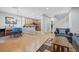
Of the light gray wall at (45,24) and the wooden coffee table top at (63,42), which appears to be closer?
the wooden coffee table top at (63,42)

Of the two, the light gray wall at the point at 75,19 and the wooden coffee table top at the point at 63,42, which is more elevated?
the light gray wall at the point at 75,19

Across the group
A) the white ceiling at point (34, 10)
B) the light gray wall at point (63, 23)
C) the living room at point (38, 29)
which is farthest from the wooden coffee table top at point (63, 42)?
the white ceiling at point (34, 10)

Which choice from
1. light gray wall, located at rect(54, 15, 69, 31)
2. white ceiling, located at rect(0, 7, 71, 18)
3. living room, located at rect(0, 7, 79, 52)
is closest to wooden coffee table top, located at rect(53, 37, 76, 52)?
living room, located at rect(0, 7, 79, 52)

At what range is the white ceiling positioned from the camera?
2631 mm

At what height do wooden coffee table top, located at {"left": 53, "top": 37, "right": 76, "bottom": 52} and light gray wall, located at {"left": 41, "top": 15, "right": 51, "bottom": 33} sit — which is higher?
light gray wall, located at {"left": 41, "top": 15, "right": 51, "bottom": 33}

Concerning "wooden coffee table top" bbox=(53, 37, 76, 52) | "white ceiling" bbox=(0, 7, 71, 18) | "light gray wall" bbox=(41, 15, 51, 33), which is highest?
"white ceiling" bbox=(0, 7, 71, 18)

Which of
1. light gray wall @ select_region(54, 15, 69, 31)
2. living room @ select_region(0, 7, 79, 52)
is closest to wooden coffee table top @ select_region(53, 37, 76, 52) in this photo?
living room @ select_region(0, 7, 79, 52)

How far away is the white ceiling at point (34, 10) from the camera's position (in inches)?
104

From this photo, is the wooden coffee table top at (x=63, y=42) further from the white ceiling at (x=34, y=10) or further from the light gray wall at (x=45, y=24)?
the white ceiling at (x=34, y=10)

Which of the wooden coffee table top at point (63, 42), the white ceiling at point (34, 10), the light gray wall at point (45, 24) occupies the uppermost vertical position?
the white ceiling at point (34, 10)

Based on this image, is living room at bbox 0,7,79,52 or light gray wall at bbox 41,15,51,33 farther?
light gray wall at bbox 41,15,51,33

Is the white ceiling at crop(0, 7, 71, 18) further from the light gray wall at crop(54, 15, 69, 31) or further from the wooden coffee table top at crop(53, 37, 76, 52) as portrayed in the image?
the wooden coffee table top at crop(53, 37, 76, 52)

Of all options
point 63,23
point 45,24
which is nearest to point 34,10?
point 45,24
